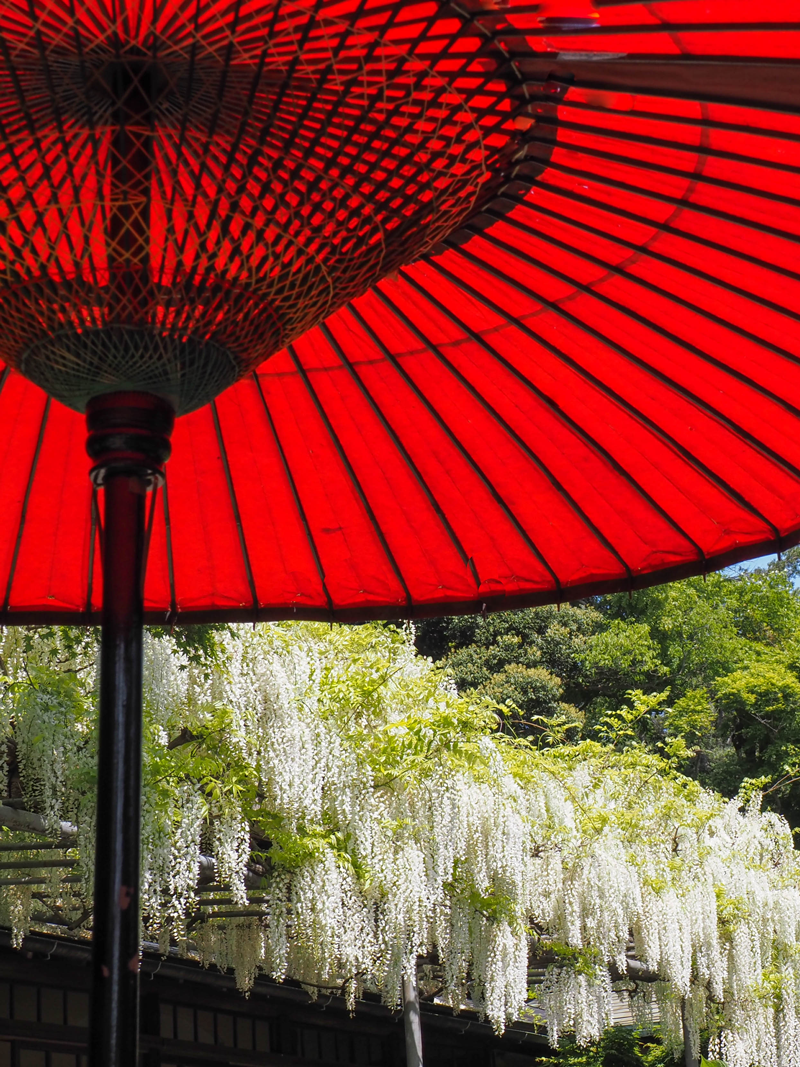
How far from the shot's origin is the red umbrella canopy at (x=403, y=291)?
4.76 ft

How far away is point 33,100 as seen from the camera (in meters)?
1.53

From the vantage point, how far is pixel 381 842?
9.08 meters

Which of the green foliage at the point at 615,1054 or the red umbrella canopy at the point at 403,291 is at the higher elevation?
the red umbrella canopy at the point at 403,291

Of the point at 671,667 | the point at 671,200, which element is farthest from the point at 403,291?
the point at 671,667

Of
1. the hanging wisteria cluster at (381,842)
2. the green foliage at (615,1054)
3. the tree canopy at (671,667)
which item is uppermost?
the tree canopy at (671,667)

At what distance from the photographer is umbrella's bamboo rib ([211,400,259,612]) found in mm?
2289

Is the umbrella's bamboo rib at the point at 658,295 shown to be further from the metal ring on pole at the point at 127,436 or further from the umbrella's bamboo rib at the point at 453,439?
the metal ring on pole at the point at 127,436

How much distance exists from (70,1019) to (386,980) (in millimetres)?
2640

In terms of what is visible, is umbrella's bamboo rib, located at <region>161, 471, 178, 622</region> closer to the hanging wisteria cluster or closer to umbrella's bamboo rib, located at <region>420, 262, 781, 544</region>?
umbrella's bamboo rib, located at <region>420, 262, 781, 544</region>

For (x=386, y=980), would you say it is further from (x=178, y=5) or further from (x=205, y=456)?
(x=178, y=5)

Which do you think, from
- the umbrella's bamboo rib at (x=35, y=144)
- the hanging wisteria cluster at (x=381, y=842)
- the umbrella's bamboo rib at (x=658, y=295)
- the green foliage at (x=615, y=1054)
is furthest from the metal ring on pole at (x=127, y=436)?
the green foliage at (x=615, y=1054)

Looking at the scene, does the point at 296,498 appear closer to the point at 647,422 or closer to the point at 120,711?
the point at 647,422

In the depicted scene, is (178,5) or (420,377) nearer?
(178,5)

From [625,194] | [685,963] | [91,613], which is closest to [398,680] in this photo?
[685,963]
